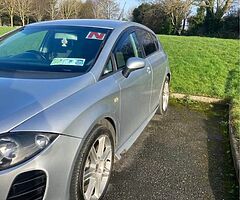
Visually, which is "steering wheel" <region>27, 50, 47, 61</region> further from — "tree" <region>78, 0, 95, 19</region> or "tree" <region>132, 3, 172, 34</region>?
"tree" <region>78, 0, 95, 19</region>

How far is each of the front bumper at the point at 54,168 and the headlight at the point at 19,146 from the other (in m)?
0.04

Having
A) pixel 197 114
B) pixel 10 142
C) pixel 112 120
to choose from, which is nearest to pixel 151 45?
pixel 197 114

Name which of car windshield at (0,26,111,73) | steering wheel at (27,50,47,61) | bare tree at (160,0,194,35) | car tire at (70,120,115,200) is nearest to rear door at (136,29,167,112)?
car windshield at (0,26,111,73)

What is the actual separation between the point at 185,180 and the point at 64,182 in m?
1.59

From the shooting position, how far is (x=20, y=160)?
1.92 meters

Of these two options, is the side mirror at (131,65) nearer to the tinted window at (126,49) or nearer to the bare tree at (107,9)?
the tinted window at (126,49)

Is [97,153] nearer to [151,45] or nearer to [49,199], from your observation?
[49,199]

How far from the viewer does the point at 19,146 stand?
6.34 ft

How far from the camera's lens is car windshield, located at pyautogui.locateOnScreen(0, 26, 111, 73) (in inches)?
114

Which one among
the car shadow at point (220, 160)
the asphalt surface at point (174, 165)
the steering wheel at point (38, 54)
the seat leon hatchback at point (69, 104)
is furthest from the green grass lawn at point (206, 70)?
the steering wheel at point (38, 54)

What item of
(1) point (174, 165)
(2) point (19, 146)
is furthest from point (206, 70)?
(2) point (19, 146)

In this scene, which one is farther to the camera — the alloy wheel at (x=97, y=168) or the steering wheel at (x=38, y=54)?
the steering wheel at (x=38, y=54)

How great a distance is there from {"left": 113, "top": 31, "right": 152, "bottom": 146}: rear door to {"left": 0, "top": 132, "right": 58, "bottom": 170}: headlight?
1.19m

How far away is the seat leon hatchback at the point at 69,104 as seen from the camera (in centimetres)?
196
